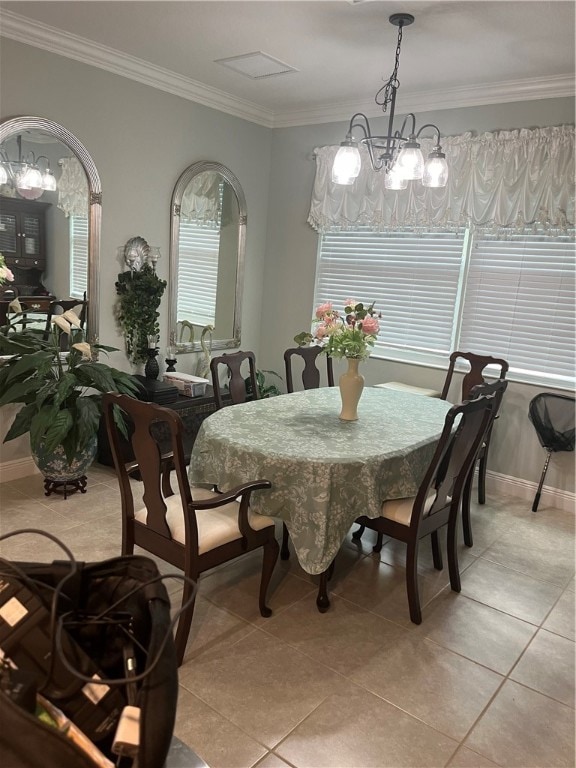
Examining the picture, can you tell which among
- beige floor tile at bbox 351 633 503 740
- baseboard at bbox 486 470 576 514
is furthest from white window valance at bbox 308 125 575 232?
beige floor tile at bbox 351 633 503 740

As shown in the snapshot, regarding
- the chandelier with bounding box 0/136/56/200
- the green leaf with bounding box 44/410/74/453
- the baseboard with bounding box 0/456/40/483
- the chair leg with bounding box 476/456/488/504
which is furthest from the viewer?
the chair leg with bounding box 476/456/488/504

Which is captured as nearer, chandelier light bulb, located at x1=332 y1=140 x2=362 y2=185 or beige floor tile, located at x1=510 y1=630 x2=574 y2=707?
beige floor tile, located at x1=510 y1=630 x2=574 y2=707

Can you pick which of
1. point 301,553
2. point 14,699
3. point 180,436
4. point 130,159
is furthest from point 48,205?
point 14,699

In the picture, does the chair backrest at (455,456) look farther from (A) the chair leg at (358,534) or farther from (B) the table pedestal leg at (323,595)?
(A) the chair leg at (358,534)

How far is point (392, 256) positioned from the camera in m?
4.48

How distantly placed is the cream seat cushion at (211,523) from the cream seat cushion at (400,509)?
1.71 feet

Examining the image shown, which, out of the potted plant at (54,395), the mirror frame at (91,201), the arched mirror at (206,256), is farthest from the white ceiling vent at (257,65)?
the potted plant at (54,395)

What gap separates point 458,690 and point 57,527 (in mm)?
2194

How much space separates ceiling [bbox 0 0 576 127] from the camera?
9.26ft

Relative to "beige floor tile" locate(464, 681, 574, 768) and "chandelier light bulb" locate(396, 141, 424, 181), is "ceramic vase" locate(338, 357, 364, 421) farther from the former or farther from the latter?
"beige floor tile" locate(464, 681, 574, 768)

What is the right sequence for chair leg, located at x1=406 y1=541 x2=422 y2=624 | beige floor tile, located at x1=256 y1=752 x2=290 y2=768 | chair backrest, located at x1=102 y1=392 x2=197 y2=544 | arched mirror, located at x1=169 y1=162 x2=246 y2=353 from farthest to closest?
arched mirror, located at x1=169 y1=162 x2=246 y2=353 → chair leg, located at x1=406 y1=541 x2=422 y2=624 → chair backrest, located at x1=102 y1=392 x2=197 y2=544 → beige floor tile, located at x1=256 y1=752 x2=290 y2=768

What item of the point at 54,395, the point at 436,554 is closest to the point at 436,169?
the point at 436,554

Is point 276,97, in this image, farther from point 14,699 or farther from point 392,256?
point 14,699

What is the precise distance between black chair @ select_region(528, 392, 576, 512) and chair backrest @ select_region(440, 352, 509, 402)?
0.30 meters
